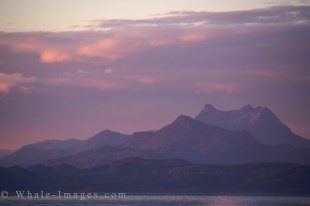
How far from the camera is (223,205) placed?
129m

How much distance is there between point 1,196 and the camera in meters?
200

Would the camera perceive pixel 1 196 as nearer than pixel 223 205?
No

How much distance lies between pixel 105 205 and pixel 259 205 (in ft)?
82.6

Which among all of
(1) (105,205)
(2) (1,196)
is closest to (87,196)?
(2) (1,196)

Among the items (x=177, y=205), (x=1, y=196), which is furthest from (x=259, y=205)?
(x=1, y=196)

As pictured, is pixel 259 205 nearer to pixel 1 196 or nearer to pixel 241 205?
pixel 241 205

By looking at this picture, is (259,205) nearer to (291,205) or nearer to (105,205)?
(291,205)

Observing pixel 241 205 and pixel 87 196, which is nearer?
pixel 241 205

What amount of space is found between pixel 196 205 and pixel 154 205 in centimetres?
661

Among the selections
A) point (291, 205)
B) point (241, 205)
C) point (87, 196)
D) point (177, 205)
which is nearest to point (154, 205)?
point (177, 205)

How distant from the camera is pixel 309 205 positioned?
439 ft

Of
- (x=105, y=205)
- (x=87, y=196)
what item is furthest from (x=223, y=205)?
(x=87, y=196)

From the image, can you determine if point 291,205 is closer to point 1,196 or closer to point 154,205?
point 154,205

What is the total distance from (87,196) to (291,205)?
79099mm
